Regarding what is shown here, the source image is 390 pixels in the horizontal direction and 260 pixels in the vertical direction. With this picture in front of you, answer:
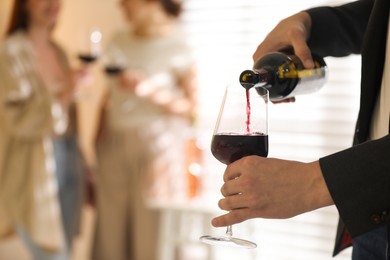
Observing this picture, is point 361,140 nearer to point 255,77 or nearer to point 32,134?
point 255,77

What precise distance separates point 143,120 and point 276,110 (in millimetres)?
608

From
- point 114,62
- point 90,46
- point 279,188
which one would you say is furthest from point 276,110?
point 279,188

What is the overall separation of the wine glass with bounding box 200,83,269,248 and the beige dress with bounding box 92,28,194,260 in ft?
6.52

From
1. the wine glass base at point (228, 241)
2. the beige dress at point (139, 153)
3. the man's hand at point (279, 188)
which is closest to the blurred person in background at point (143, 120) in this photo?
Result: the beige dress at point (139, 153)

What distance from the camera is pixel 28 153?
2.87m

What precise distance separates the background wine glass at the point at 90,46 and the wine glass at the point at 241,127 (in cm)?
197

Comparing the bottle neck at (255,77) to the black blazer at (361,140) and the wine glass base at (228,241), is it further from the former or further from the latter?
the wine glass base at (228,241)

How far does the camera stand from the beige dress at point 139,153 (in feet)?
9.73

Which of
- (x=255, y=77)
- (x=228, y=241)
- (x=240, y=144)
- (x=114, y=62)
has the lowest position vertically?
(x=228, y=241)

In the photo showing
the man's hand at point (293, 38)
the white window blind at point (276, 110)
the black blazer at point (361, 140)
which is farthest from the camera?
the white window blind at point (276, 110)

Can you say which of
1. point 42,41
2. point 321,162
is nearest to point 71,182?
point 42,41

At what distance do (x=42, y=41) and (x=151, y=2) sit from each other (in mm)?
532

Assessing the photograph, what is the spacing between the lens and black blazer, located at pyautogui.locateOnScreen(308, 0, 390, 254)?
0.82 m

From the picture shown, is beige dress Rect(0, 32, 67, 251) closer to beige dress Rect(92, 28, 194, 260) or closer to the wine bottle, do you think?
beige dress Rect(92, 28, 194, 260)
